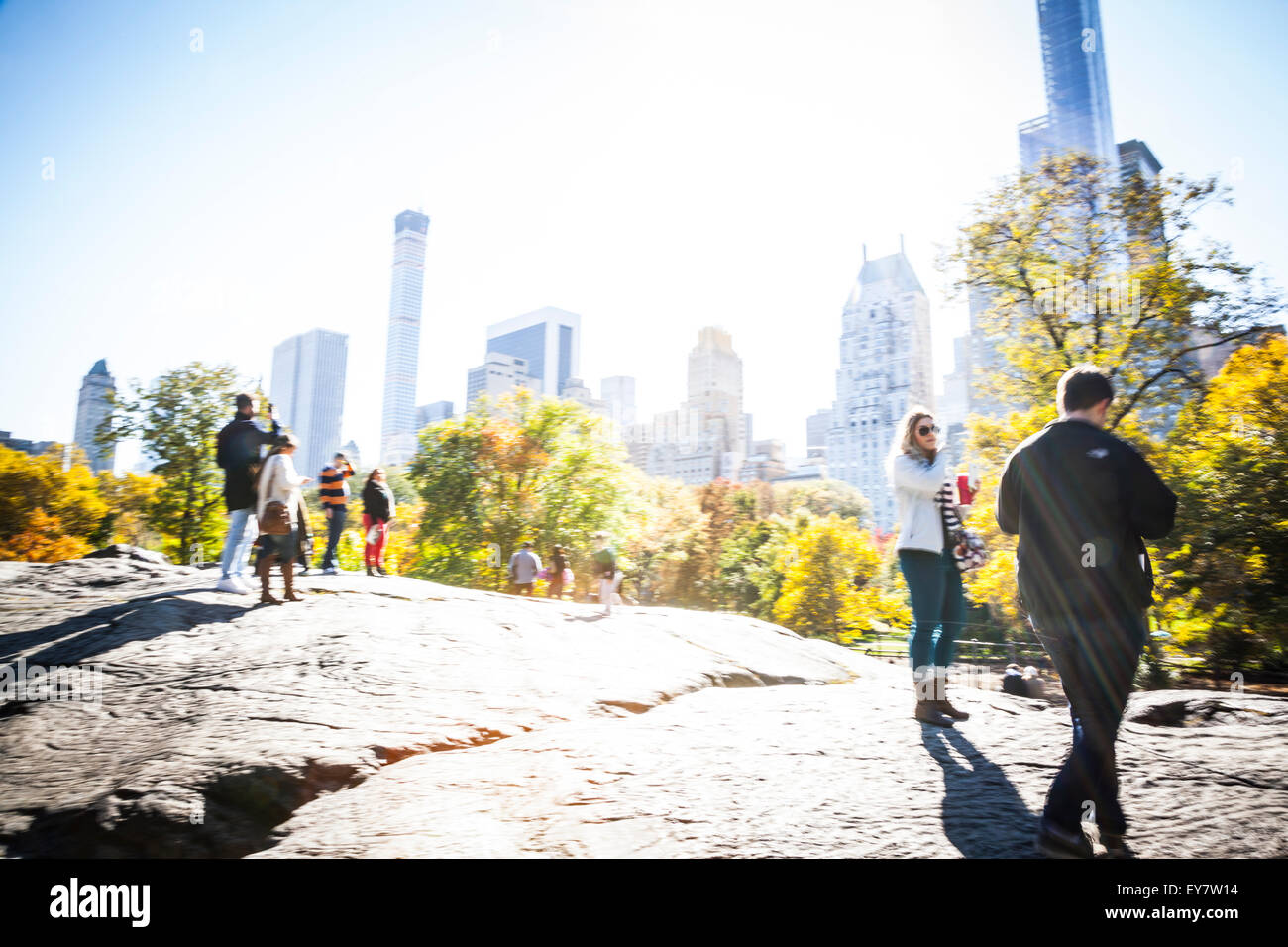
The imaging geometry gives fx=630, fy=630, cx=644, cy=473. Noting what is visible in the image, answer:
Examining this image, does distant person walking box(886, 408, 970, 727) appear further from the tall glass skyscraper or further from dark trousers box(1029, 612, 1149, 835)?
the tall glass skyscraper

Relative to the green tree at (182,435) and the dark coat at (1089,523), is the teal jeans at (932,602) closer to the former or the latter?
the dark coat at (1089,523)

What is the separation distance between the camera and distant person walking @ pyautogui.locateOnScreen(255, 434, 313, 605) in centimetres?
708

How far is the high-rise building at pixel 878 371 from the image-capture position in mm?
174875

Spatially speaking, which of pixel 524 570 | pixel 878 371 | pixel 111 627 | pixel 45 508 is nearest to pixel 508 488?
pixel 524 570

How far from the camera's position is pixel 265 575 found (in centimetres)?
729

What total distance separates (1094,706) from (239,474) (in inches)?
338

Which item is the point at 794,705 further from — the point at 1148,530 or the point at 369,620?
the point at 369,620

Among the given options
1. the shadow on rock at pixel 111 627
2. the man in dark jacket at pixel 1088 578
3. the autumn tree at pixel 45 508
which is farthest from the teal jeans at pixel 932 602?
the autumn tree at pixel 45 508

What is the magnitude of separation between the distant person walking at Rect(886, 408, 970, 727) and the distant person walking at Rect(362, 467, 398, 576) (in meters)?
9.64

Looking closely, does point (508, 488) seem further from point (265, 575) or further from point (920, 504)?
point (920, 504)

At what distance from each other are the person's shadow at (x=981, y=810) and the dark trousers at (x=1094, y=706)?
208 millimetres
